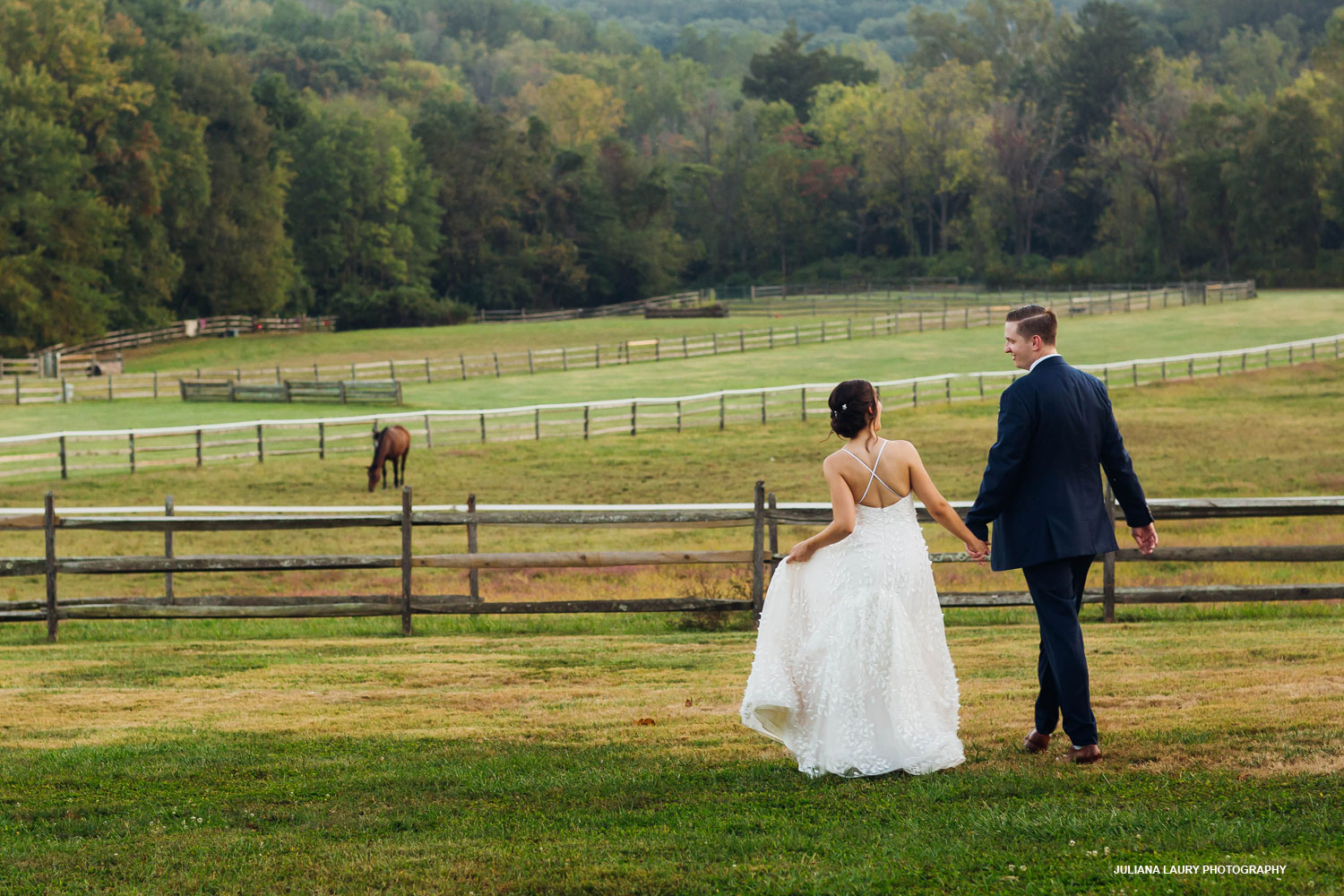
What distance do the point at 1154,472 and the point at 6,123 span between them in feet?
151

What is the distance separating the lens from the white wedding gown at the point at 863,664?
5863mm

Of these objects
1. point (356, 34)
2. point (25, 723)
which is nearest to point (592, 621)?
point (25, 723)

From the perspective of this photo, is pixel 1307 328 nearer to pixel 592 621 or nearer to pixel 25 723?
pixel 592 621

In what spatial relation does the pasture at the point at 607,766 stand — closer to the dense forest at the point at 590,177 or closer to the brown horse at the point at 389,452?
the brown horse at the point at 389,452

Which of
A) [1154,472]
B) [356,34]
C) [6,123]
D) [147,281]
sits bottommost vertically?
[1154,472]

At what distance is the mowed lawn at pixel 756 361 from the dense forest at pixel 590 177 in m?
6.90

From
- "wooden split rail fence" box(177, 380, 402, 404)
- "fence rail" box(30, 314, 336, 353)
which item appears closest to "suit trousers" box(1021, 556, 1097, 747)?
"wooden split rail fence" box(177, 380, 402, 404)

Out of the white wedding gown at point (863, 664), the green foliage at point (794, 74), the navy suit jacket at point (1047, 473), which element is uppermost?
the green foliage at point (794, 74)

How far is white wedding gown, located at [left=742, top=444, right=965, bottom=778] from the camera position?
231 inches

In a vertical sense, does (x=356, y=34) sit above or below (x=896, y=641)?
above

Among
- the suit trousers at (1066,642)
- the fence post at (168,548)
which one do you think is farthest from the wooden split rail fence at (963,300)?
the suit trousers at (1066,642)

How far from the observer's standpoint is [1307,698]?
7000 millimetres

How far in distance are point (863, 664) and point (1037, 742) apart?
896 millimetres

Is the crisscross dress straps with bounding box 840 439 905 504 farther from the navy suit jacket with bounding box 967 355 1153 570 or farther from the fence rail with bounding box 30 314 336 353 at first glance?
the fence rail with bounding box 30 314 336 353
